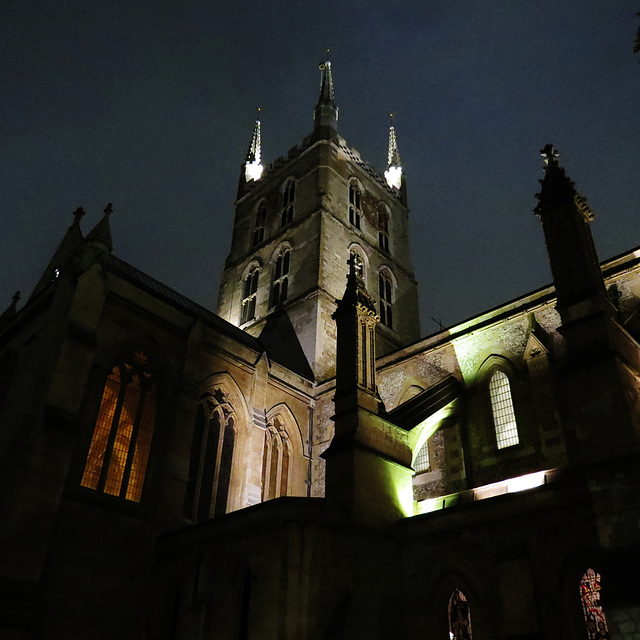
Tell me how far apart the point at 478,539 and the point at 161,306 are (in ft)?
→ 39.0

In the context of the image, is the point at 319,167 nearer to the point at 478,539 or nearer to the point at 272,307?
the point at 272,307

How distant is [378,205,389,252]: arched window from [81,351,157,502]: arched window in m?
21.3

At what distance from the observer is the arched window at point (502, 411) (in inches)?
697

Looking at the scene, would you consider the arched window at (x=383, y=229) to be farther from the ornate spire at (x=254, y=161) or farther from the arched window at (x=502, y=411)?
the arched window at (x=502, y=411)

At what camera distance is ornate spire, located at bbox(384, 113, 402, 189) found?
4272 centimetres

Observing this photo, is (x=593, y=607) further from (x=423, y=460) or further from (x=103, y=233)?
(x=103, y=233)

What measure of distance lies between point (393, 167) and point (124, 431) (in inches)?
1280

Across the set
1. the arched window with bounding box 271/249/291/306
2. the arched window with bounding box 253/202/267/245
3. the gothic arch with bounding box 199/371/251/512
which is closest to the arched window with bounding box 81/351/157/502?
the gothic arch with bounding box 199/371/251/512

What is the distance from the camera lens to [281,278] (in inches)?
1278

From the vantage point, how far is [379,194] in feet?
127

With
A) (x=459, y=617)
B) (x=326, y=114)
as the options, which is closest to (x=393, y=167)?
(x=326, y=114)

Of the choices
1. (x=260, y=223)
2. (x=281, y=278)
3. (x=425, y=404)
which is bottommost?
(x=425, y=404)

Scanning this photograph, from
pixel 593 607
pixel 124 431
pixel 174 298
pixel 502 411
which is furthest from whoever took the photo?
pixel 174 298

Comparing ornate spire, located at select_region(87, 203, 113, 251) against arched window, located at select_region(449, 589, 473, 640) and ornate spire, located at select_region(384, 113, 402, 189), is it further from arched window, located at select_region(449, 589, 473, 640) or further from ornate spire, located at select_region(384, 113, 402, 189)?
ornate spire, located at select_region(384, 113, 402, 189)
